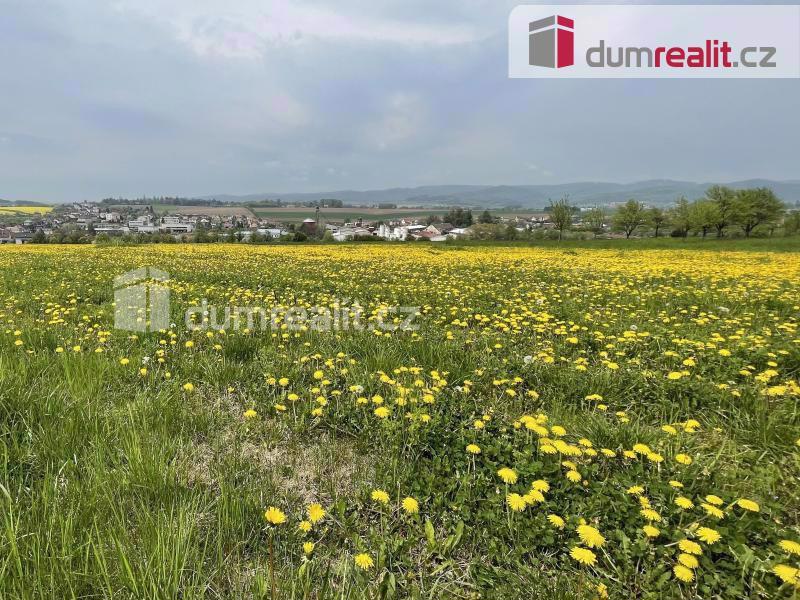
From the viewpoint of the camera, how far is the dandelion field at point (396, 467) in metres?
1.86

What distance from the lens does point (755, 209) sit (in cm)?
6725

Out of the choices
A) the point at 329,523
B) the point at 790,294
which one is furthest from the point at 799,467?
the point at 790,294

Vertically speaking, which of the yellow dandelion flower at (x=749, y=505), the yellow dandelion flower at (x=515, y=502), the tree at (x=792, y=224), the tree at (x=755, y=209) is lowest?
the yellow dandelion flower at (x=515, y=502)

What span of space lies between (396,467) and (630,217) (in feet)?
318

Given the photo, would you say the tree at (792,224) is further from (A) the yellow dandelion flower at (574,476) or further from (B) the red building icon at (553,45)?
(A) the yellow dandelion flower at (574,476)

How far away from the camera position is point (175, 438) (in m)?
2.91

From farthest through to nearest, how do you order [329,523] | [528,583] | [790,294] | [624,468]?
1. [790,294]
2. [624,468]
3. [329,523]
4. [528,583]

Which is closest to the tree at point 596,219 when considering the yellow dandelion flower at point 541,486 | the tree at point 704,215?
the tree at point 704,215

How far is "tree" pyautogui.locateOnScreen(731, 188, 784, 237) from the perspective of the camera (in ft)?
219

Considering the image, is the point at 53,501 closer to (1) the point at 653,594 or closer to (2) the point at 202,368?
(2) the point at 202,368

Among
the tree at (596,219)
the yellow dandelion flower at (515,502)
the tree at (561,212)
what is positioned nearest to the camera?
the yellow dandelion flower at (515,502)

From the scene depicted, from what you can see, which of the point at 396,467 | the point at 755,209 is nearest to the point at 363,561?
the point at 396,467

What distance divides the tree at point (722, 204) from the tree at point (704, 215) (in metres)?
0.40

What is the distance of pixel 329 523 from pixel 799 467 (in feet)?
10.5
